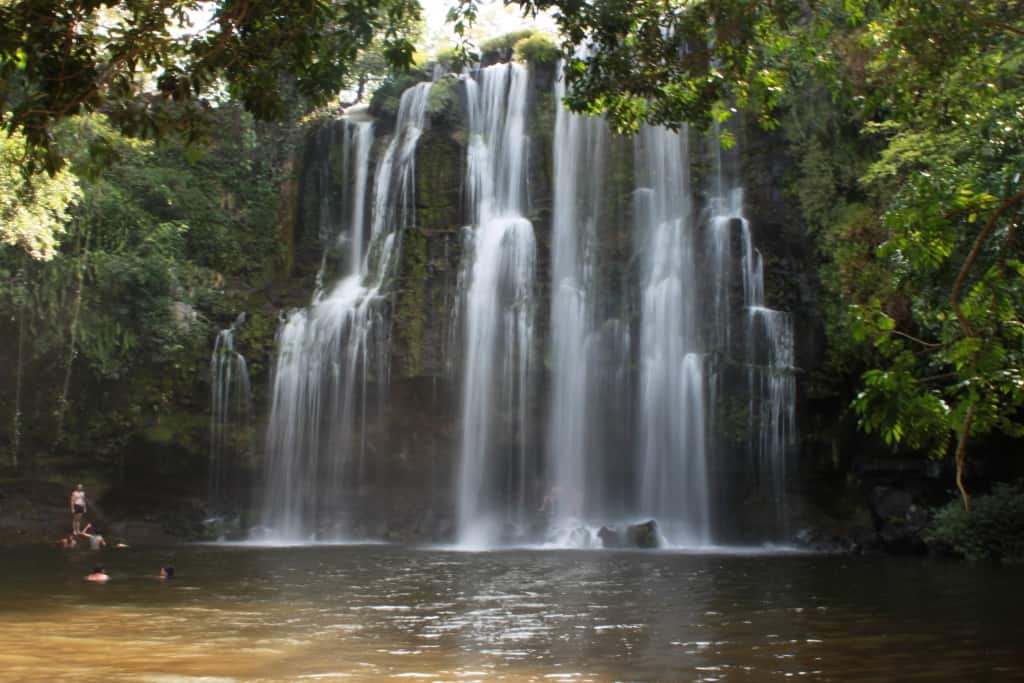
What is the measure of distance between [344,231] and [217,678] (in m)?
21.0

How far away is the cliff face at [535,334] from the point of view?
2275 cm

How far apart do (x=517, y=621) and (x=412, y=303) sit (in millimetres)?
14641

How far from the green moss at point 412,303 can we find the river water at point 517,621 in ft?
24.3

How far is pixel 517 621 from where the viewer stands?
1137 cm

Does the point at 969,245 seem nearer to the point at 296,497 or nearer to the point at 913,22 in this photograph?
the point at 913,22

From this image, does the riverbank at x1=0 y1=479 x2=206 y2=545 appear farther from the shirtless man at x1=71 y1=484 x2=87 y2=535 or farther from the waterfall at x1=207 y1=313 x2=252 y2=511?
the shirtless man at x1=71 y1=484 x2=87 y2=535

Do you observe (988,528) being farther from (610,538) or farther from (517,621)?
(517,621)

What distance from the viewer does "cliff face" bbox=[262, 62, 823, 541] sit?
74.6 feet

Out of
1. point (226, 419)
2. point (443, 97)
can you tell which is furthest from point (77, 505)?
point (443, 97)

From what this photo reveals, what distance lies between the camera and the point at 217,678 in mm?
8367

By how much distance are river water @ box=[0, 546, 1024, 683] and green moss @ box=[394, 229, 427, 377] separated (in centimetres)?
740

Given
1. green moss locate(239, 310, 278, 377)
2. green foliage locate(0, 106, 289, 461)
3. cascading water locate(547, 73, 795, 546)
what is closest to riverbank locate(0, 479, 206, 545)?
green foliage locate(0, 106, 289, 461)

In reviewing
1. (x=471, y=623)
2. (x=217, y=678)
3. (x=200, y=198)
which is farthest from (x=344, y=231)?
(x=217, y=678)

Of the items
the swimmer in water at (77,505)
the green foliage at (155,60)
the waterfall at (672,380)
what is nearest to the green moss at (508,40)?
the waterfall at (672,380)
